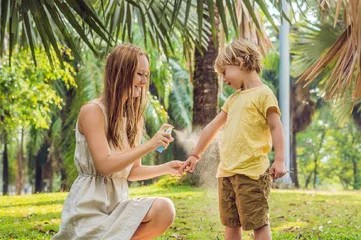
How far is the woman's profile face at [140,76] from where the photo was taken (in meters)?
3.59

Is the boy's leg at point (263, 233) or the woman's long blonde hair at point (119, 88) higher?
the woman's long blonde hair at point (119, 88)

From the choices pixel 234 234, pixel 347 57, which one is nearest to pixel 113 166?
pixel 234 234

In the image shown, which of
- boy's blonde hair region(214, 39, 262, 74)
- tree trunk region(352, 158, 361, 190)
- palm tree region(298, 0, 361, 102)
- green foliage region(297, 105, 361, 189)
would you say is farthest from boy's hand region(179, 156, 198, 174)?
tree trunk region(352, 158, 361, 190)

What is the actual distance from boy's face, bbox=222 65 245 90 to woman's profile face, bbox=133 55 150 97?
25.3 inches

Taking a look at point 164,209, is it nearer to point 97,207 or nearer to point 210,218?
point 97,207

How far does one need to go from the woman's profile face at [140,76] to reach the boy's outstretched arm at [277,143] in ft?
2.54

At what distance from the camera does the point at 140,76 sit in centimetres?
360

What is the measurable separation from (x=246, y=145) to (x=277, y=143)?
19 centimetres

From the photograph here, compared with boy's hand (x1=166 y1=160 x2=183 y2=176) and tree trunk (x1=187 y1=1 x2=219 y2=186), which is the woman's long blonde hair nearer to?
boy's hand (x1=166 y1=160 x2=183 y2=176)

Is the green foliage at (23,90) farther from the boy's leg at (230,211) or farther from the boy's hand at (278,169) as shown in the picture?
the boy's hand at (278,169)

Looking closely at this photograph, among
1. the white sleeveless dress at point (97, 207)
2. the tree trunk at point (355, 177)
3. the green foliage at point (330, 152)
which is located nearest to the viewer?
the white sleeveless dress at point (97, 207)

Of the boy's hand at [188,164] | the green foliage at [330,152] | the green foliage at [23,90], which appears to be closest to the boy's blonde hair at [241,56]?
the boy's hand at [188,164]

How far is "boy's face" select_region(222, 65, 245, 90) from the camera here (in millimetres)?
4074

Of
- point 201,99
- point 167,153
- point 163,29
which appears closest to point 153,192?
point 201,99
